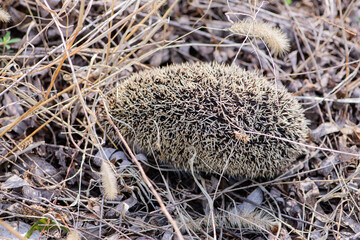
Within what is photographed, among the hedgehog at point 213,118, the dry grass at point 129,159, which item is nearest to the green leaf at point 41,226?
the dry grass at point 129,159

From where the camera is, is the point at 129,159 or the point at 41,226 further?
the point at 129,159

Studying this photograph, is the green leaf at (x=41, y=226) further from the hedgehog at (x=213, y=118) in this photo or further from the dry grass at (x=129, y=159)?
the hedgehog at (x=213, y=118)

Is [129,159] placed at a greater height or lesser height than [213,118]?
lesser

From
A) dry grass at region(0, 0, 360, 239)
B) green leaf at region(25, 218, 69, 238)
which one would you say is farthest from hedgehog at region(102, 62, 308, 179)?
green leaf at region(25, 218, 69, 238)

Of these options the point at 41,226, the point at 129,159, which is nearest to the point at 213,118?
the point at 129,159

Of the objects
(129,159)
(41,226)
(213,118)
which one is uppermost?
(213,118)

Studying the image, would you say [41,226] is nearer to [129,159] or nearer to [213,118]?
[129,159]
